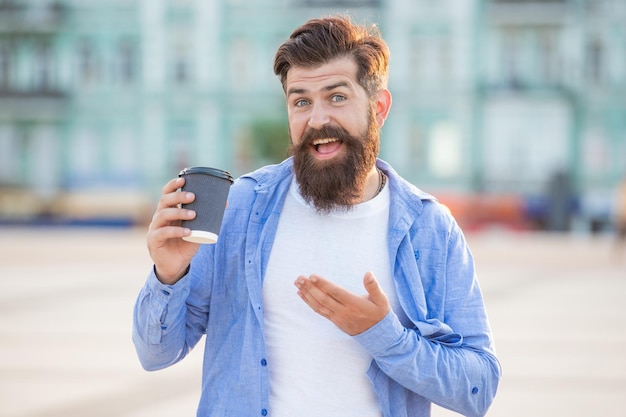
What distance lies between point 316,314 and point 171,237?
400mm

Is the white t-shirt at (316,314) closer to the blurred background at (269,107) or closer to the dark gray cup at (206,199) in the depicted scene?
the dark gray cup at (206,199)

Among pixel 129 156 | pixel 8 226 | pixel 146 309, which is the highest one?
pixel 146 309

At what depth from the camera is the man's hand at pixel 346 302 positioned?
191 cm

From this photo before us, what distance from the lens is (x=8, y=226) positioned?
32.4 m

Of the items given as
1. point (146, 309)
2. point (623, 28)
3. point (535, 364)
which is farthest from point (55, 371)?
point (623, 28)

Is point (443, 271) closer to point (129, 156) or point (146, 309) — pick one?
point (146, 309)

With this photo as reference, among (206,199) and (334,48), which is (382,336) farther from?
(334,48)

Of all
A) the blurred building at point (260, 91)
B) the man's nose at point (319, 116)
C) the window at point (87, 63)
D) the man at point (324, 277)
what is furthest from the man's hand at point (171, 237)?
the window at point (87, 63)

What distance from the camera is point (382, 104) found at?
235cm

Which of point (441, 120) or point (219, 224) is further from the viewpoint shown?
point (441, 120)

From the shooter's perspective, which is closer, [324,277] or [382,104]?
[324,277]

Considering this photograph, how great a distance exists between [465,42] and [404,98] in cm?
288

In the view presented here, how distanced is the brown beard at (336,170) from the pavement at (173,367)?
393 centimetres

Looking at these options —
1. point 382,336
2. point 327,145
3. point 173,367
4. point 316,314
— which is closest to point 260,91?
point 173,367
